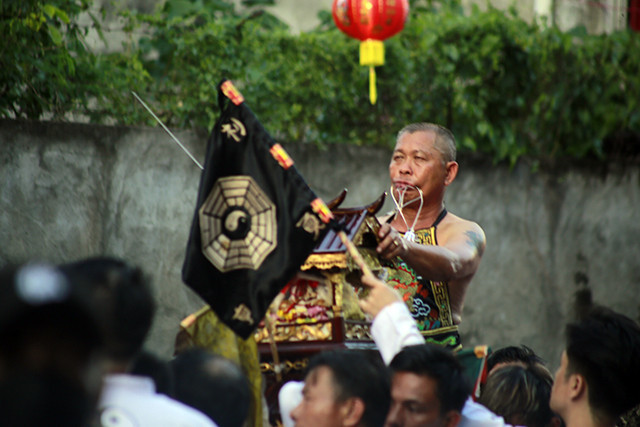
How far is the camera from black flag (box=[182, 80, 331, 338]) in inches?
127

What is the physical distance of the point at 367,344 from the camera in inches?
141

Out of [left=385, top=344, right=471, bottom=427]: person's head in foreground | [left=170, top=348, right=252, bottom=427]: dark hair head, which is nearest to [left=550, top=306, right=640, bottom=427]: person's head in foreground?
[left=385, top=344, right=471, bottom=427]: person's head in foreground

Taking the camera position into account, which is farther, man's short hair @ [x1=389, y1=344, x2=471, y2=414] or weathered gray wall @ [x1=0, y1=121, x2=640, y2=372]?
weathered gray wall @ [x1=0, y1=121, x2=640, y2=372]

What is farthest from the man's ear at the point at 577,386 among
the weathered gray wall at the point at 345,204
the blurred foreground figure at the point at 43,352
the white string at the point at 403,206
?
the weathered gray wall at the point at 345,204

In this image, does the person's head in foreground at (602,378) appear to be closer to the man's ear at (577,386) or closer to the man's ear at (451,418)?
the man's ear at (577,386)

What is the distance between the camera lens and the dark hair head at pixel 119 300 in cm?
180

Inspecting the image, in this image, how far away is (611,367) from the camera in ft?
9.76

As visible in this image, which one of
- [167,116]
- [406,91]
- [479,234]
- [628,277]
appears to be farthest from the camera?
[628,277]

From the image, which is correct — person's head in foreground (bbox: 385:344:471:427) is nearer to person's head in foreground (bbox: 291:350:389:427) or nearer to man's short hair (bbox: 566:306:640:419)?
person's head in foreground (bbox: 291:350:389:427)

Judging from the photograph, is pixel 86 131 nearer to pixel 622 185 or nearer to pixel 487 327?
pixel 487 327

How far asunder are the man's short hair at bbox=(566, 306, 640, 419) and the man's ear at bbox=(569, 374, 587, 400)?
1 centimetres

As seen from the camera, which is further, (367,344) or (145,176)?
(145,176)

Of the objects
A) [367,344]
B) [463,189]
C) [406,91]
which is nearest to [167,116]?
[406,91]

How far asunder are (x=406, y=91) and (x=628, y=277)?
8.73 ft
